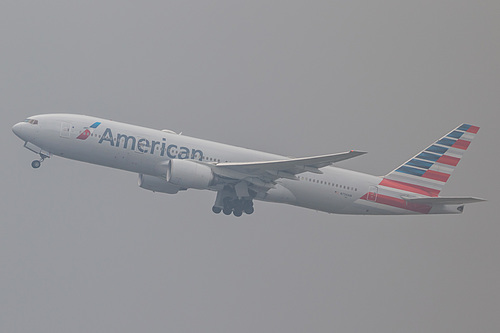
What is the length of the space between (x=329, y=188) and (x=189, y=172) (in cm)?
973

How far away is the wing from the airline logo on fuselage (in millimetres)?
1917

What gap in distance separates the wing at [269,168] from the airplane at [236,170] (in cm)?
6

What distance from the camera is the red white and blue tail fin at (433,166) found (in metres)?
57.3

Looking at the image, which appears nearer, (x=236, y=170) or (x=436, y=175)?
(x=236, y=170)

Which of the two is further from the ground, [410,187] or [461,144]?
[461,144]

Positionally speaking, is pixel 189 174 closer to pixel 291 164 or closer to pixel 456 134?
pixel 291 164

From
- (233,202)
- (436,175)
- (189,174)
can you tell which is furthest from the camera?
(436,175)

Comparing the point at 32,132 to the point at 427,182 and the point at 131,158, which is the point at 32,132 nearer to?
the point at 131,158

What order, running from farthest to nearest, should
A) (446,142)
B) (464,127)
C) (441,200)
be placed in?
(464,127) → (446,142) → (441,200)

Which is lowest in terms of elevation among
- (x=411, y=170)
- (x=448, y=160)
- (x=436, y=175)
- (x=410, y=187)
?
(x=410, y=187)

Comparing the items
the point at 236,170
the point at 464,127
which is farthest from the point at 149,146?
the point at 464,127

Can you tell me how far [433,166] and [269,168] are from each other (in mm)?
13510

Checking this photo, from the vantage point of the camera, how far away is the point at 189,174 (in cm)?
5081

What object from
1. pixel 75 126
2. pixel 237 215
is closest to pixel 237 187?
pixel 237 215
